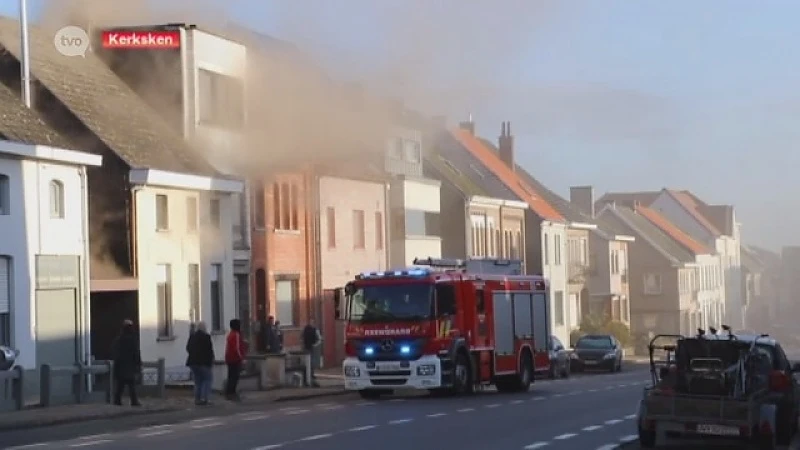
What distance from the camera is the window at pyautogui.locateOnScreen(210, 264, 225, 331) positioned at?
44.6 metres

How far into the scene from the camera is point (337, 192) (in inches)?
2170

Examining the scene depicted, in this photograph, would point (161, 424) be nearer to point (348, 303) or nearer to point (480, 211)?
point (348, 303)

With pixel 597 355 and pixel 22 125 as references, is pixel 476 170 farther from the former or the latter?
pixel 22 125

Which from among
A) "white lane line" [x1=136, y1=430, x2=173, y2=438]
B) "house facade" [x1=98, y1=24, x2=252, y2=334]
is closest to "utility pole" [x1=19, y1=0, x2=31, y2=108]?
"house facade" [x1=98, y1=24, x2=252, y2=334]

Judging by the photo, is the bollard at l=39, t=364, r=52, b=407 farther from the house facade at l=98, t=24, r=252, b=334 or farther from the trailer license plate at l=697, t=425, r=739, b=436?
the trailer license plate at l=697, t=425, r=739, b=436

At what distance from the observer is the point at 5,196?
34.3 m

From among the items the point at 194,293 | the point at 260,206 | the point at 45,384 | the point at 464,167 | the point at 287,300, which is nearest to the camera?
the point at 45,384

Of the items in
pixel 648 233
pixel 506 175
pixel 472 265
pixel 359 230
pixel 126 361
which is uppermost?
pixel 506 175

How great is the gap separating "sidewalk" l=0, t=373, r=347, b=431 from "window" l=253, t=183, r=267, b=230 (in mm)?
8165

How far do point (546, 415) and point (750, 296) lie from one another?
122 m

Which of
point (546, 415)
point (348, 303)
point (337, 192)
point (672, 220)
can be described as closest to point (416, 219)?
point (337, 192)

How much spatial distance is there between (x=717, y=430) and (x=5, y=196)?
62.8ft

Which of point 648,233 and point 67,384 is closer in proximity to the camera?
point 67,384

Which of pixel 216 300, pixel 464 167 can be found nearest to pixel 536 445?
pixel 216 300
